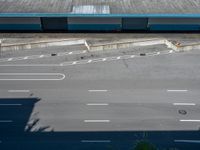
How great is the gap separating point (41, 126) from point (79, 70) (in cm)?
1130

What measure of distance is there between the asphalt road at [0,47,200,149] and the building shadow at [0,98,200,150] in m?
0.59

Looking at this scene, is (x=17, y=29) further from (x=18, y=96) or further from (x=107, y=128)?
(x=107, y=128)

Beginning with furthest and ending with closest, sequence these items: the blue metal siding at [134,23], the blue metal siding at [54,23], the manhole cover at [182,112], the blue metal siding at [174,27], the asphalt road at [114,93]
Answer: the blue metal siding at [54,23], the blue metal siding at [174,27], the blue metal siding at [134,23], the manhole cover at [182,112], the asphalt road at [114,93]

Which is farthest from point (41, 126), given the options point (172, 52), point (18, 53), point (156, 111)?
A: point (172, 52)

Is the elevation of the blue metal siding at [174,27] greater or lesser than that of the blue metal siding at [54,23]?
lesser

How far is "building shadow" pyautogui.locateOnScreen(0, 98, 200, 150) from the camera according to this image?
87.6 ft
